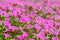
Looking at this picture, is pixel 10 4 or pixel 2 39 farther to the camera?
pixel 10 4

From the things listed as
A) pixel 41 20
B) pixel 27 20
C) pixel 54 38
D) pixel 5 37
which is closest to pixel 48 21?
pixel 41 20

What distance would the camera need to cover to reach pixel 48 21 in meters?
10.8

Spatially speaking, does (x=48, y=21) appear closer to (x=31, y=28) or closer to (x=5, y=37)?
(x=31, y=28)

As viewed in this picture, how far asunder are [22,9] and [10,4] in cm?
87

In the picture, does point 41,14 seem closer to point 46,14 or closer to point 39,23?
point 46,14

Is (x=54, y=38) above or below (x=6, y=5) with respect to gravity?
below

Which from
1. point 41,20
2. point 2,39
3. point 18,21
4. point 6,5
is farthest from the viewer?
point 6,5

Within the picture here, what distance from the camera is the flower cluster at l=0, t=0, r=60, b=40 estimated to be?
8.95 m

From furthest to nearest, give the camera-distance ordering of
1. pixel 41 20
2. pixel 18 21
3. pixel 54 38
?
1. pixel 41 20
2. pixel 18 21
3. pixel 54 38

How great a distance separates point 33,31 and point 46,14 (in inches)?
114

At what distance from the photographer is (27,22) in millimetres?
10070

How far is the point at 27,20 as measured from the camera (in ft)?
33.7

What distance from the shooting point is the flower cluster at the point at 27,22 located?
8953mm

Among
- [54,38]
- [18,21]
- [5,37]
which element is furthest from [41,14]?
[5,37]
